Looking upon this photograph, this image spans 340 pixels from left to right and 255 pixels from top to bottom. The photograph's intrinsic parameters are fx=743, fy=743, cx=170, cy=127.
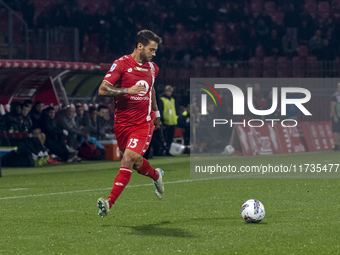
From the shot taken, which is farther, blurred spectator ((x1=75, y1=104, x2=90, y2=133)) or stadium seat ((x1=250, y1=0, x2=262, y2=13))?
stadium seat ((x1=250, y1=0, x2=262, y2=13))

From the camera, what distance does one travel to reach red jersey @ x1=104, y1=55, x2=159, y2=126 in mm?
8289

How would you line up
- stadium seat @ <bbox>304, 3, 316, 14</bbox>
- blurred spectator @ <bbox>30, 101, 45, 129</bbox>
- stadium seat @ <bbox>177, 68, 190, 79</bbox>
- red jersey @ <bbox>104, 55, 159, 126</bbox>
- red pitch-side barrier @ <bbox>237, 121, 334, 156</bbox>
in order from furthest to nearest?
stadium seat @ <bbox>304, 3, 316, 14</bbox> < stadium seat @ <bbox>177, 68, 190, 79</bbox> < red pitch-side barrier @ <bbox>237, 121, 334, 156</bbox> < blurred spectator @ <bbox>30, 101, 45, 129</bbox> < red jersey @ <bbox>104, 55, 159, 126</bbox>

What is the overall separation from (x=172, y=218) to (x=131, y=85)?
5.15ft

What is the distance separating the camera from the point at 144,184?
12.8 m

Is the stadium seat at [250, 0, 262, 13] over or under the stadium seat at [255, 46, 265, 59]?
over

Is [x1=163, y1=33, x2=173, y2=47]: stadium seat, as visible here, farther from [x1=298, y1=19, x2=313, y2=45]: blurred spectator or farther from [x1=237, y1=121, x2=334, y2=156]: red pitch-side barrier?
[x1=237, y1=121, x2=334, y2=156]: red pitch-side barrier

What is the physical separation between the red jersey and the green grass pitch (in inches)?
44.7

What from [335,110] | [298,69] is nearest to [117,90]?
[335,110]

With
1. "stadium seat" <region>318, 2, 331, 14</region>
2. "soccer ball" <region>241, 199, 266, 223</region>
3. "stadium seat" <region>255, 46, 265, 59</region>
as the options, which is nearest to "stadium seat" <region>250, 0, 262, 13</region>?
"stadium seat" <region>255, 46, 265, 59</region>

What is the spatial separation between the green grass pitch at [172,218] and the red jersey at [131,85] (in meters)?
1.14

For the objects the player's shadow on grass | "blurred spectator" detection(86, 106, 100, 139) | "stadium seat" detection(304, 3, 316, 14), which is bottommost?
"blurred spectator" detection(86, 106, 100, 139)

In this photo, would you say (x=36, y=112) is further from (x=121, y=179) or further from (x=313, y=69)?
(x=313, y=69)

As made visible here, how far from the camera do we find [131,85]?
27.3 ft

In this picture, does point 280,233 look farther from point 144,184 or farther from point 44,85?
point 44,85
